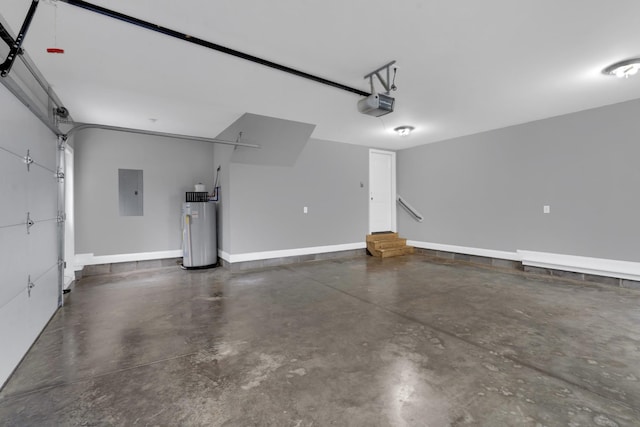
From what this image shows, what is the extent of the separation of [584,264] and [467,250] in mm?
1921

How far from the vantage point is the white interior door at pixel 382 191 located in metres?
7.33

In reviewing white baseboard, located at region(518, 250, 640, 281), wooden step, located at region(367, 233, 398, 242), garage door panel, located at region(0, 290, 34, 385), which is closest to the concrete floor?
garage door panel, located at region(0, 290, 34, 385)

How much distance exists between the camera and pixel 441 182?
6.65 m

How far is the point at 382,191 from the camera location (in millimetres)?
7523

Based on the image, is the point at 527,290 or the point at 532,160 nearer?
the point at 527,290

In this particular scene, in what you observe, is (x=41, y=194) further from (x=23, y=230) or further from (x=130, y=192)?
(x=130, y=192)

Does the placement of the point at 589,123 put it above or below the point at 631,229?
above

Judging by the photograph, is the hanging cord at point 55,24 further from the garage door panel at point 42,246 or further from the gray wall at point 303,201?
the gray wall at point 303,201

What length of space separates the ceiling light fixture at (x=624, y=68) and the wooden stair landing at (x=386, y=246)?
457cm

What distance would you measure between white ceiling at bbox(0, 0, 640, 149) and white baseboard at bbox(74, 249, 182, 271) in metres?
2.35

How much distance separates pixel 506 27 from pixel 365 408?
3092mm

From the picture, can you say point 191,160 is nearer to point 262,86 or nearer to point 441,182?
point 262,86

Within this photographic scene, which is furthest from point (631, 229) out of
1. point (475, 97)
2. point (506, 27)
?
point (506, 27)

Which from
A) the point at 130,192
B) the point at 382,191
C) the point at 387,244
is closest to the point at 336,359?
the point at 387,244
